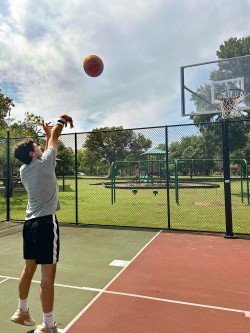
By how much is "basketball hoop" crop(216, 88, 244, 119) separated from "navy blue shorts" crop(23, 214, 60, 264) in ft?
26.2

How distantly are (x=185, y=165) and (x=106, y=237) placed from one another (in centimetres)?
3447

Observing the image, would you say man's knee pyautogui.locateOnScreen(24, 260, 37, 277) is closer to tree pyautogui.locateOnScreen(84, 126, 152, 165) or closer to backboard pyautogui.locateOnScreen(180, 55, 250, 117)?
backboard pyautogui.locateOnScreen(180, 55, 250, 117)

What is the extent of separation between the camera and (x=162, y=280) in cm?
364

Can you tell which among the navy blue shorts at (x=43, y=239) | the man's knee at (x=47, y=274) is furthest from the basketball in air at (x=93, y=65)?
the man's knee at (x=47, y=274)

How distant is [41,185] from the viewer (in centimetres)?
235

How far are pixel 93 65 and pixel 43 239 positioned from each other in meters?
4.72

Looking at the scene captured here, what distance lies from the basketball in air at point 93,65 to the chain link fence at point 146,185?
5.28ft

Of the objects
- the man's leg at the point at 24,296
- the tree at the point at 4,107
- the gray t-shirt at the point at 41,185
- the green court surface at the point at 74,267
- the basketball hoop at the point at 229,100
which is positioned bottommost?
the green court surface at the point at 74,267

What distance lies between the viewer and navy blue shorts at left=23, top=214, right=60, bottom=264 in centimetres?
→ 226

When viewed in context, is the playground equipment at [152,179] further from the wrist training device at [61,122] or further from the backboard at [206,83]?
the wrist training device at [61,122]

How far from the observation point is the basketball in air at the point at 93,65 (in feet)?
19.3

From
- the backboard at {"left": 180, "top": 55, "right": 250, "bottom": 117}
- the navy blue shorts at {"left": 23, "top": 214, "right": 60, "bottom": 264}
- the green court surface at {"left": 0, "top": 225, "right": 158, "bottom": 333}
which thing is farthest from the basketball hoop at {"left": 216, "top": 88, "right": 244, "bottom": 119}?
the navy blue shorts at {"left": 23, "top": 214, "right": 60, "bottom": 264}

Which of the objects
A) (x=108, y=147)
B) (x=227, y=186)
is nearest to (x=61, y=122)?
(x=227, y=186)

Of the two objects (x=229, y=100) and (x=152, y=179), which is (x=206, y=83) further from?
(x=152, y=179)
